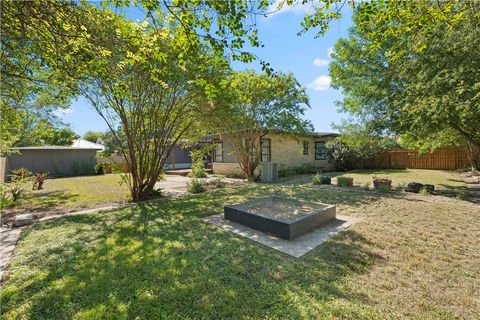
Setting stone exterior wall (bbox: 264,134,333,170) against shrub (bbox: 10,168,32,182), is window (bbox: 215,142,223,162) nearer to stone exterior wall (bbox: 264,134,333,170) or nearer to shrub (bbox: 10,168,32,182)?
stone exterior wall (bbox: 264,134,333,170)

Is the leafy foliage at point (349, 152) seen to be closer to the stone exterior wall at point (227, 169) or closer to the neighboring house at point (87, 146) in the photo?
the stone exterior wall at point (227, 169)

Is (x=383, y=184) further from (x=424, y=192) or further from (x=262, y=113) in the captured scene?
(x=262, y=113)

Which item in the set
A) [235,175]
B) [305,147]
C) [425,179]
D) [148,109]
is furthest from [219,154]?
[425,179]

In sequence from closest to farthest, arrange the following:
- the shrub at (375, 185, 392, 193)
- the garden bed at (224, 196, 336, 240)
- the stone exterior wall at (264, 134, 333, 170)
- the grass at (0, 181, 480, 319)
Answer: the grass at (0, 181, 480, 319) < the garden bed at (224, 196, 336, 240) < the shrub at (375, 185, 392, 193) < the stone exterior wall at (264, 134, 333, 170)

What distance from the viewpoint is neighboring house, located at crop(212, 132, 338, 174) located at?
15148 mm

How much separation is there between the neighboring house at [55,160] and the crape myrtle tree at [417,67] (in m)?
20.3

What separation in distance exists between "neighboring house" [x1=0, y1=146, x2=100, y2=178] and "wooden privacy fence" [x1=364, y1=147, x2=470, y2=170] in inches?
962

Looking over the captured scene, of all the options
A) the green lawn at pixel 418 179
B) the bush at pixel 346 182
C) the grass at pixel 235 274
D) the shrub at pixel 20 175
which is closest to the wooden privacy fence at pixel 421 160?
the green lawn at pixel 418 179

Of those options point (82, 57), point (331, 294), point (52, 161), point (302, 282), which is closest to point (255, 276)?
point (302, 282)

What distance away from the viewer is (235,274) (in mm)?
3049

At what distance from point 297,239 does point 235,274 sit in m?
1.68

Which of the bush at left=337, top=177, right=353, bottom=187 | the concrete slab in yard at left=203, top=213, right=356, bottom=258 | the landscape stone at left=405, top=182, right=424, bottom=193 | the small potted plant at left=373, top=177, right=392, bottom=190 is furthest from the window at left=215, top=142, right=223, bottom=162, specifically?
the landscape stone at left=405, top=182, right=424, bottom=193

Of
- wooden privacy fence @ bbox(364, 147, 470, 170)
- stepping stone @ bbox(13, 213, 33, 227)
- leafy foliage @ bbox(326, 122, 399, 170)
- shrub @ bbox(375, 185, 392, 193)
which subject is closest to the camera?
stepping stone @ bbox(13, 213, 33, 227)

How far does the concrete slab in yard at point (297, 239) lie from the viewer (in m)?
3.88
